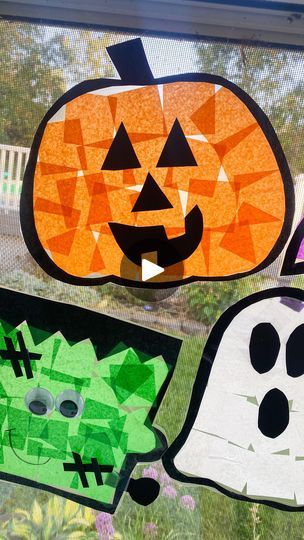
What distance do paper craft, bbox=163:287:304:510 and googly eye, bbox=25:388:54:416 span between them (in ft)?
1.14

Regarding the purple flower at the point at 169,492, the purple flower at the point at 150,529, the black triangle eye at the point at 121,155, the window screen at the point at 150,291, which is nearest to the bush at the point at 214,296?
the window screen at the point at 150,291

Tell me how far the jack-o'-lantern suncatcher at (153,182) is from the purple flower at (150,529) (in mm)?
671

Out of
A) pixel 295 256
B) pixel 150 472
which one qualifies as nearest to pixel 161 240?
pixel 295 256

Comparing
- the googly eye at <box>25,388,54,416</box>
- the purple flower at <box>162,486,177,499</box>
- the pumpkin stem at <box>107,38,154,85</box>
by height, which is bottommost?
the purple flower at <box>162,486,177,499</box>

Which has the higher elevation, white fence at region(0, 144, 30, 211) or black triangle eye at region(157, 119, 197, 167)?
black triangle eye at region(157, 119, 197, 167)

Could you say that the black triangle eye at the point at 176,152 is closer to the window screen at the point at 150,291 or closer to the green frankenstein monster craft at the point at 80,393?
the window screen at the point at 150,291

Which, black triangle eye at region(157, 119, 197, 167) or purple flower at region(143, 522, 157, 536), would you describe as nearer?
A: black triangle eye at region(157, 119, 197, 167)

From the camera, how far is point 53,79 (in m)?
1.24

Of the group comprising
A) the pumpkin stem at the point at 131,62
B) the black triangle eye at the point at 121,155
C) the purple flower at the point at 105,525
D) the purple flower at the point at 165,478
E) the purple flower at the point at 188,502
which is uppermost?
the pumpkin stem at the point at 131,62

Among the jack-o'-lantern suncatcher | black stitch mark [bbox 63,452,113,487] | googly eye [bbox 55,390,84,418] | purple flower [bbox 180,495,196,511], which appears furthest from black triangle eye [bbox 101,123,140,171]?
purple flower [bbox 180,495,196,511]

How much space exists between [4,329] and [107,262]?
1.08 ft

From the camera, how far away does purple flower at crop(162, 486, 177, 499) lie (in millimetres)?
1335

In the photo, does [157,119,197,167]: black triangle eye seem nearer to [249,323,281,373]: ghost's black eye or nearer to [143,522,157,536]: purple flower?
[249,323,281,373]: ghost's black eye

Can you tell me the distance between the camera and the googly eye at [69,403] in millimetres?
1309
